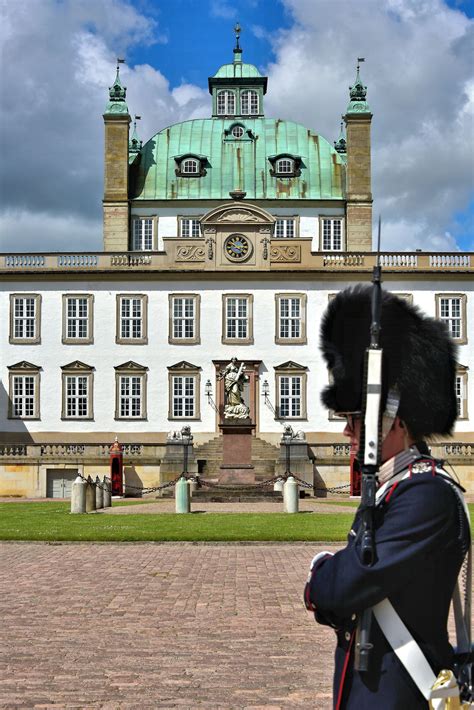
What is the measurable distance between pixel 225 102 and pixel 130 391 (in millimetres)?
22551

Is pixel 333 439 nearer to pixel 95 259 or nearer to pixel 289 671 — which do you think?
pixel 95 259

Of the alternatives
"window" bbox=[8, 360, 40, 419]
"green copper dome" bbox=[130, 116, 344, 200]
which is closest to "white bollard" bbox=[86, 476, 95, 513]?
"window" bbox=[8, 360, 40, 419]

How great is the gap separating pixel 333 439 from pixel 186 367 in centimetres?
794

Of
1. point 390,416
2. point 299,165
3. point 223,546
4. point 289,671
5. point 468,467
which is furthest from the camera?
point 299,165

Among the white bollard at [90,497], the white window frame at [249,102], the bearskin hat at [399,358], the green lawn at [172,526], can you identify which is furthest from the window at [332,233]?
the bearskin hat at [399,358]

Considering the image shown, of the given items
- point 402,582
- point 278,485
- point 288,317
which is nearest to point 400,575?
point 402,582

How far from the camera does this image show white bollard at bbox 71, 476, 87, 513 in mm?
27828

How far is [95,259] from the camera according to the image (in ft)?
161

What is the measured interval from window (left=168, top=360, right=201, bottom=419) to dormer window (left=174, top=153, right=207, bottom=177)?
13.4 metres

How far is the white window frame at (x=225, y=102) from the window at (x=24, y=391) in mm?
22377

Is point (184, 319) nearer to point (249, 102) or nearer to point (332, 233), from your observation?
point (332, 233)

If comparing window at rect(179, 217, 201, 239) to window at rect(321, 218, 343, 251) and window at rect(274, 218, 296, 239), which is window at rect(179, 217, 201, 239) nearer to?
window at rect(274, 218, 296, 239)

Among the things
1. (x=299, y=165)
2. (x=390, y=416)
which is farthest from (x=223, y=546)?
(x=299, y=165)

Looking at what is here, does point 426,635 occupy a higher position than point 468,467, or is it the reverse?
point 426,635
